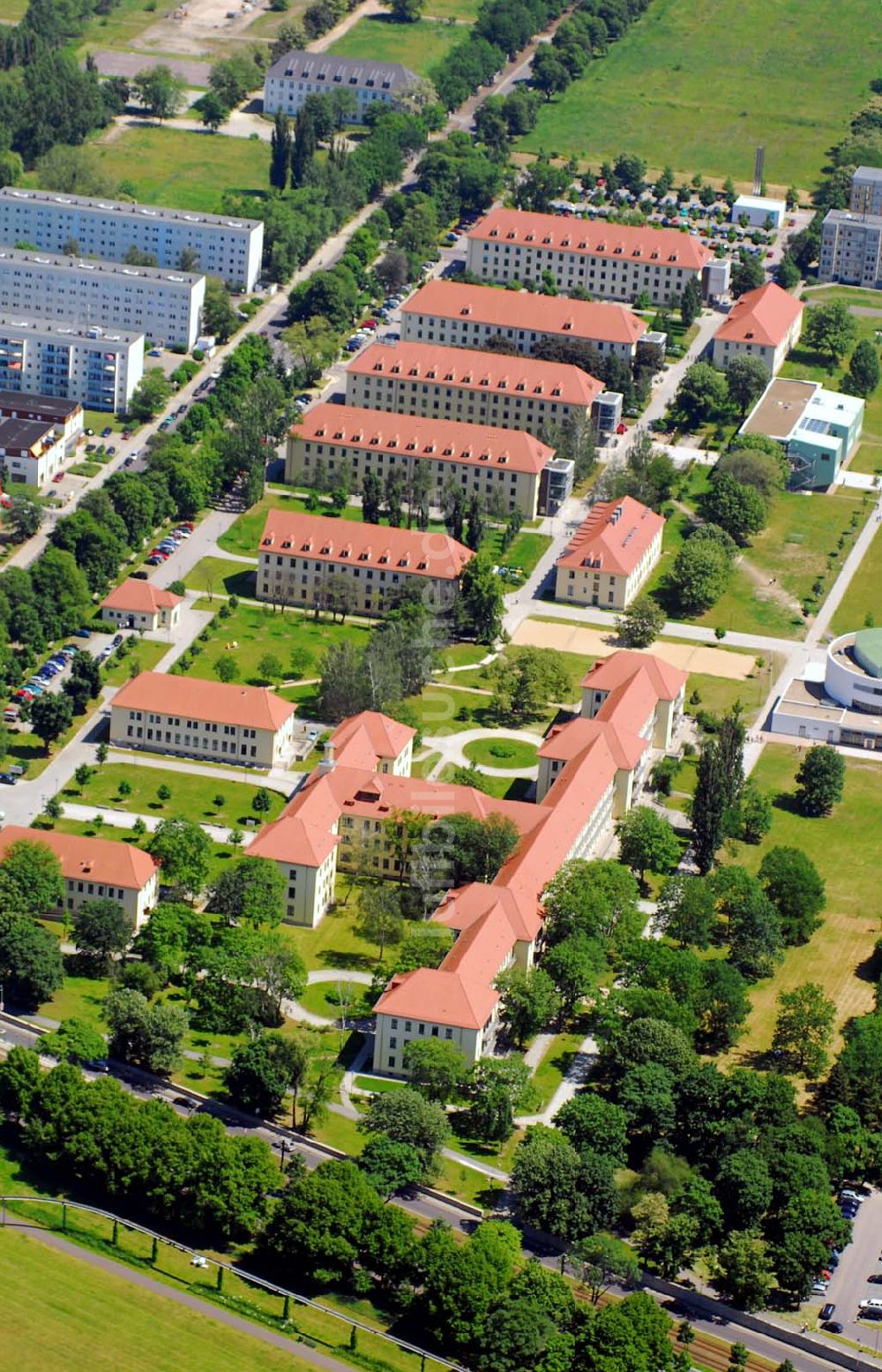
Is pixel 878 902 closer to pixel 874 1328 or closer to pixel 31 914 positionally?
pixel 874 1328

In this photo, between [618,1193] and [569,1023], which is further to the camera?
[569,1023]

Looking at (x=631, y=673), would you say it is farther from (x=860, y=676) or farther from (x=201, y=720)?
(x=201, y=720)

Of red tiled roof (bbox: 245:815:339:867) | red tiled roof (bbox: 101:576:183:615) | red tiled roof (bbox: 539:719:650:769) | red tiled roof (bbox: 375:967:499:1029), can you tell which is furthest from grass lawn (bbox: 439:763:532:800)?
red tiled roof (bbox: 375:967:499:1029)

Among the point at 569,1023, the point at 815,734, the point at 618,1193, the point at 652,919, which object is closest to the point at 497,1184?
the point at 618,1193

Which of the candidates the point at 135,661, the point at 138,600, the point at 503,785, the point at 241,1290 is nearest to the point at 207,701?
the point at 135,661

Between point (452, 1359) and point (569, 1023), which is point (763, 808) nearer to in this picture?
point (569, 1023)

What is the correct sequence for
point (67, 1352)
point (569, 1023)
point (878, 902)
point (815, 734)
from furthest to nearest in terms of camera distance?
point (815, 734) < point (878, 902) < point (569, 1023) < point (67, 1352)

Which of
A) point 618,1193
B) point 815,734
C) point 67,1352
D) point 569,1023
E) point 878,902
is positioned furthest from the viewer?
point 815,734

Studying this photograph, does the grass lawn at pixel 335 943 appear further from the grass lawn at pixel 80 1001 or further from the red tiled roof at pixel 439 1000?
the grass lawn at pixel 80 1001
